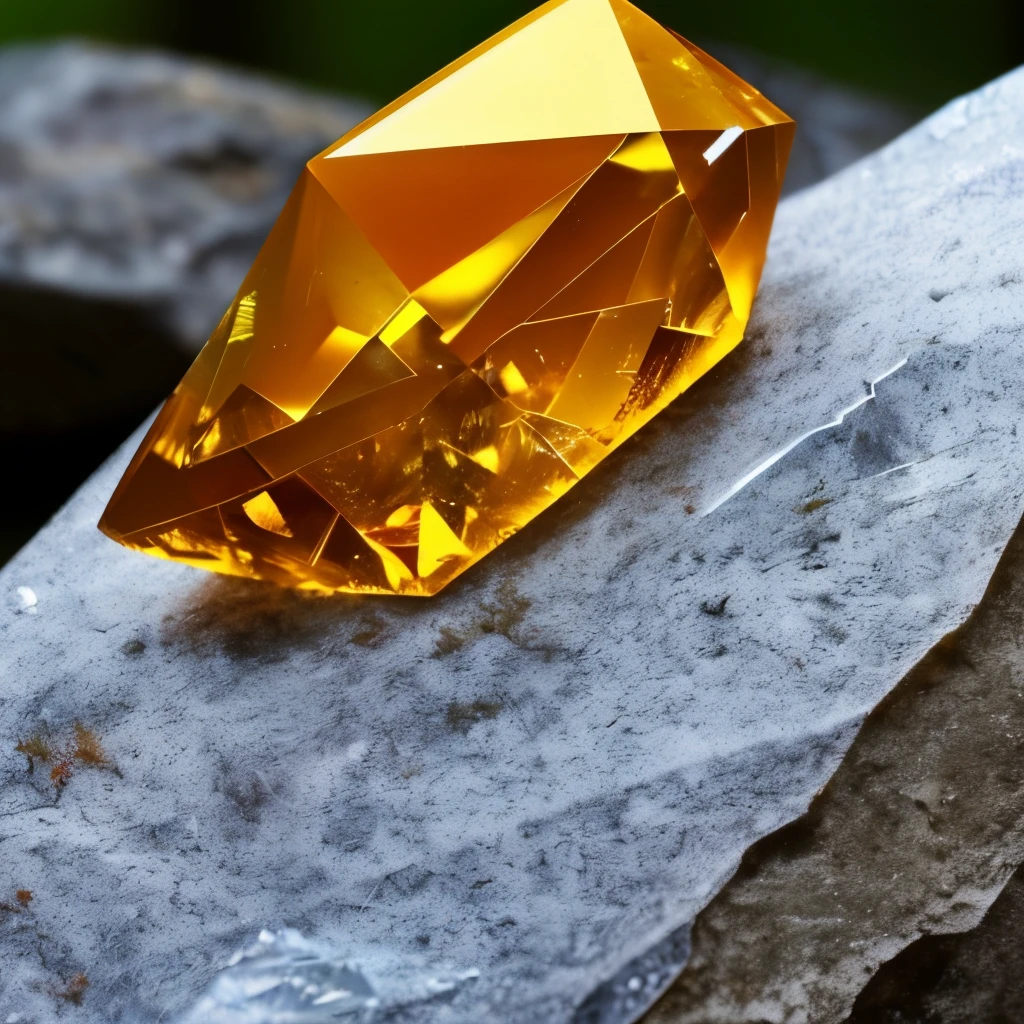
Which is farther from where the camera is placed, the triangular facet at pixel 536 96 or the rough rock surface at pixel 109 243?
the rough rock surface at pixel 109 243

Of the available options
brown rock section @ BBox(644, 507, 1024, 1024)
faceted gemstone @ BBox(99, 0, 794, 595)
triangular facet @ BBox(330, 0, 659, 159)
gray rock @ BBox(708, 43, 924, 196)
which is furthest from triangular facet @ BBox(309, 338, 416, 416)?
gray rock @ BBox(708, 43, 924, 196)

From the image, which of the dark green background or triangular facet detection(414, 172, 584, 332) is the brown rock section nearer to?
triangular facet detection(414, 172, 584, 332)

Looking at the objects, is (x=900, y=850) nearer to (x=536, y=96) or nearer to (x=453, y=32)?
(x=536, y=96)

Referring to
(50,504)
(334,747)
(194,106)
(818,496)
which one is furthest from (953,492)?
(194,106)

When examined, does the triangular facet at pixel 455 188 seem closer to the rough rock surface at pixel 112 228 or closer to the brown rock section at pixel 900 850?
the brown rock section at pixel 900 850

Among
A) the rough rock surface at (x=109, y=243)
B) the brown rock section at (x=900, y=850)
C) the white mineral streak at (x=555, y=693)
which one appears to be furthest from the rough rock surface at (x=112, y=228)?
the brown rock section at (x=900, y=850)
